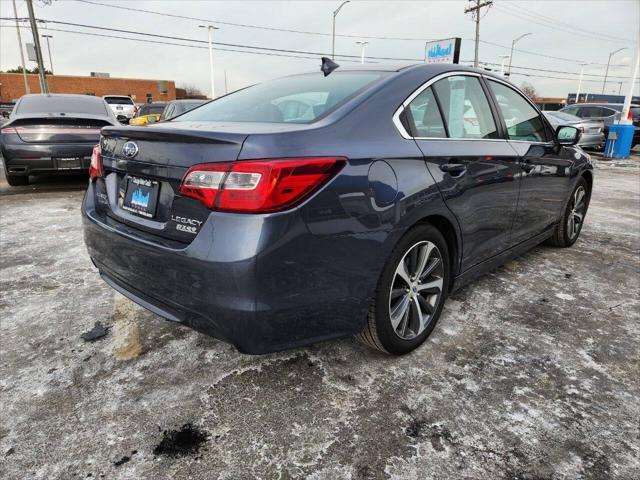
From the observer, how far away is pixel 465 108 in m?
2.86

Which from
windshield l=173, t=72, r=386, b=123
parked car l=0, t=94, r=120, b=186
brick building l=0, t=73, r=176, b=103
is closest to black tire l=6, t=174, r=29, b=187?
parked car l=0, t=94, r=120, b=186

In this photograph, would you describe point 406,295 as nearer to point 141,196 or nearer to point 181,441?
point 181,441

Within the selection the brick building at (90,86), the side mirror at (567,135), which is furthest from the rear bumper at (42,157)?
the brick building at (90,86)

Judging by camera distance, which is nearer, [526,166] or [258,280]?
[258,280]

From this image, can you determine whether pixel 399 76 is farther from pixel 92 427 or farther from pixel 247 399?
pixel 92 427

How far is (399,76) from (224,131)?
1.09 m

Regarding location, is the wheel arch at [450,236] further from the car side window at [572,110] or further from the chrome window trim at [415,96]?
the car side window at [572,110]

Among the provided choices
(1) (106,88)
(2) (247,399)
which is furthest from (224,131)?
(1) (106,88)

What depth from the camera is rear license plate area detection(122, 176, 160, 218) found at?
207 cm

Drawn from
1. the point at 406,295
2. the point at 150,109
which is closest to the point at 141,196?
the point at 406,295

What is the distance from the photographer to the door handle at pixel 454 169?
2.46 m

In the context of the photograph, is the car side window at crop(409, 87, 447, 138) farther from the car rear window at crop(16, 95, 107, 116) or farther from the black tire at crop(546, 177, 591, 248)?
the car rear window at crop(16, 95, 107, 116)

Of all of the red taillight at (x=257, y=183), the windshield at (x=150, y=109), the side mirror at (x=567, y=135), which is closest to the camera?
the red taillight at (x=257, y=183)

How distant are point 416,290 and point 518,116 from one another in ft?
5.96
